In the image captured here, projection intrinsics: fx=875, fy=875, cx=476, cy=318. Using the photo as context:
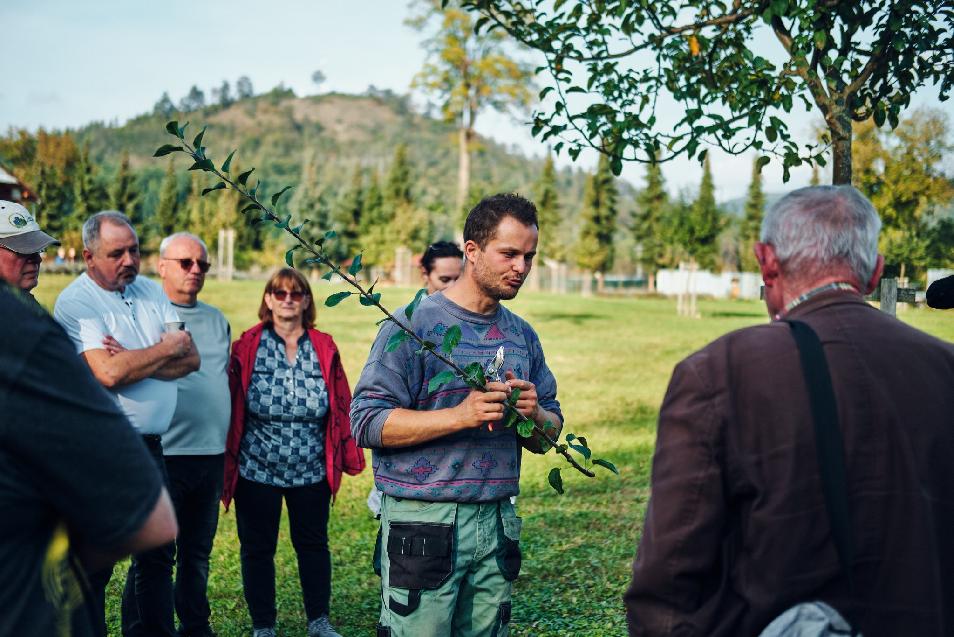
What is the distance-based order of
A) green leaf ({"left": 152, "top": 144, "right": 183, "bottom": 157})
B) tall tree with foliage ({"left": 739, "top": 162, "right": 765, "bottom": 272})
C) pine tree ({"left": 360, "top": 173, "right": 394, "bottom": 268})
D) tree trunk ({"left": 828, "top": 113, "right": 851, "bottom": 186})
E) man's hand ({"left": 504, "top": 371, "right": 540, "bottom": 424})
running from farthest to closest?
tall tree with foliage ({"left": 739, "top": 162, "right": 765, "bottom": 272}) < pine tree ({"left": 360, "top": 173, "right": 394, "bottom": 268}) < tree trunk ({"left": 828, "top": 113, "right": 851, "bottom": 186}) < man's hand ({"left": 504, "top": 371, "right": 540, "bottom": 424}) < green leaf ({"left": 152, "top": 144, "right": 183, "bottom": 157})

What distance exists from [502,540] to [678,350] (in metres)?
22.9

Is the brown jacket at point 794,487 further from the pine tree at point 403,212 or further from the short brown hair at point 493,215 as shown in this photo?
the pine tree at point 403,212

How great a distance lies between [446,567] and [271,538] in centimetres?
257

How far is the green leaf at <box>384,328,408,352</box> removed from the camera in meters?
3.32

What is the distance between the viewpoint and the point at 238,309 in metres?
30.6

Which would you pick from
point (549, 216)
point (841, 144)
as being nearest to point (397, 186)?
point (549, 216)

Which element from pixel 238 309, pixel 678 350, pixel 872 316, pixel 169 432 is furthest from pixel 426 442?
pixel 238 309

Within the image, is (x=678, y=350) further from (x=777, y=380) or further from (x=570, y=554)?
(x=777, y=380)

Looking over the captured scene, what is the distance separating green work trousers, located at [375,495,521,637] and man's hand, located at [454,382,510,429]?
0.42 meters

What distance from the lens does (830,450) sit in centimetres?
205

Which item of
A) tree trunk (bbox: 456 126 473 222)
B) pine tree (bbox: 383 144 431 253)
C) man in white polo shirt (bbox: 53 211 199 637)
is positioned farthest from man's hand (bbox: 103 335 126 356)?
pine tree (bbox: 383 144 431 253)

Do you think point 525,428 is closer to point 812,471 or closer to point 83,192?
point 812,471

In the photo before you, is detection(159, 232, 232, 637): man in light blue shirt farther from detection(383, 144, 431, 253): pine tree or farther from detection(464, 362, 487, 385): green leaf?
detection(383, 144, 431, 253): pine tree

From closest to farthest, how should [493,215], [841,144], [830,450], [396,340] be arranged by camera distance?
[830,450]
[396,340]
[493,215]
[841,144]
